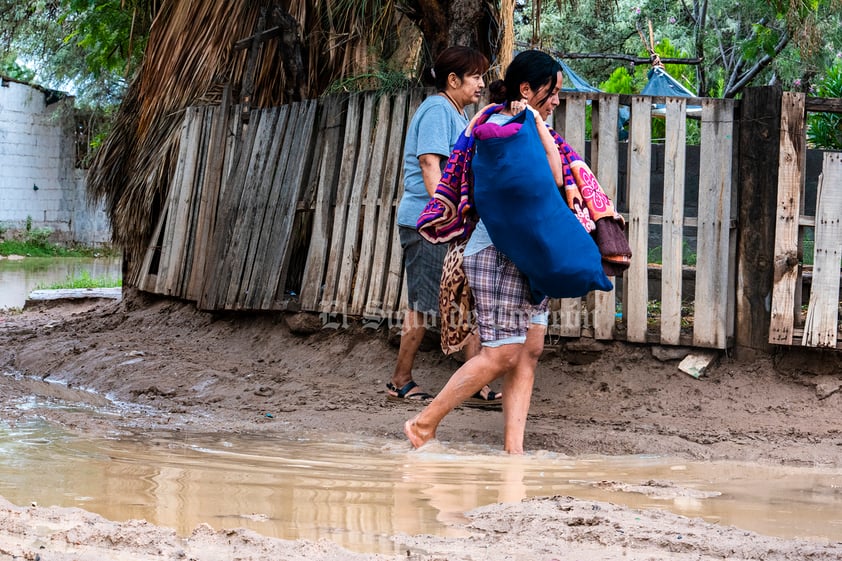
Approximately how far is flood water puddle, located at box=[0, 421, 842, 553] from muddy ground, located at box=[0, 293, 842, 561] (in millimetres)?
171

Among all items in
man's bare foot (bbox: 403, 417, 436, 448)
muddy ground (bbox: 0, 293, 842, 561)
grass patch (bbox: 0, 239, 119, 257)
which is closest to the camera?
muddy ground (bbox: 0, 293, 842, 561)

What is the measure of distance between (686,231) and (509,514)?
328cm

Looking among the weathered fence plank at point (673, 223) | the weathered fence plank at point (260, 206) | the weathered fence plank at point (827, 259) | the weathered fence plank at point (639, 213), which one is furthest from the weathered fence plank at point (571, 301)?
the weathered fence plank at point (260, 206)

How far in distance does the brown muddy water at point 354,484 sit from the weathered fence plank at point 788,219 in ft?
4.18

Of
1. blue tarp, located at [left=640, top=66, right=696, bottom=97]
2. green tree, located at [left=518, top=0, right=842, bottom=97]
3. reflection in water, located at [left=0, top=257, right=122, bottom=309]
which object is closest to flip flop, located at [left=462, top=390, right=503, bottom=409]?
blue tarp, located at [left=640, top=66, right=696, bottom=97]

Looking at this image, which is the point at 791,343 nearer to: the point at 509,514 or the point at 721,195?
the point at 721,195

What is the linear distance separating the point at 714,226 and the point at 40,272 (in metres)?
13.7

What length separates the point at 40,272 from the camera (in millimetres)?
16547

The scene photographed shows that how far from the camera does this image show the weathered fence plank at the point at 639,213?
5438 mm

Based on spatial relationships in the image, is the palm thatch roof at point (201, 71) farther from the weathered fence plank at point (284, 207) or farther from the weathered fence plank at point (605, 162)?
the weathered fence plank at point (605, 162)

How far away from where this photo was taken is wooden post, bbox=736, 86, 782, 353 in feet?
17.1

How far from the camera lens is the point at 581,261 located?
3.89 metres

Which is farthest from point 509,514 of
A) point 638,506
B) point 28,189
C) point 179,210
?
point 28,189

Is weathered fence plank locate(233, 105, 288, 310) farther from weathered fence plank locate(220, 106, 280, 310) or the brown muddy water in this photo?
the brown muddy water
